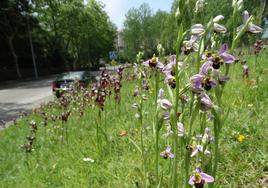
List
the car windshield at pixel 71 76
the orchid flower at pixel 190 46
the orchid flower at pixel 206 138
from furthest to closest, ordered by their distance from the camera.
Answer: the car windshield at pixel 71 76 → the orchid flower at pixel 190 46 → the orchid flower at pixel 206 138


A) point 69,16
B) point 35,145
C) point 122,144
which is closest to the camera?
point 122,144

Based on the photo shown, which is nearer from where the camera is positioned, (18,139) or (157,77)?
(157,77)

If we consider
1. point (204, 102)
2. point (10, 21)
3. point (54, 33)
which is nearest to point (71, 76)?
point (204, 102)

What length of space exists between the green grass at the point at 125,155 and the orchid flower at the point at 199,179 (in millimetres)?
610

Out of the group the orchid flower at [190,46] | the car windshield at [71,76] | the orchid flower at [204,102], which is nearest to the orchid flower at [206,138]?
the orchid flower at [204,102]

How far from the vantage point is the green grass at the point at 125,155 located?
3.05 metres

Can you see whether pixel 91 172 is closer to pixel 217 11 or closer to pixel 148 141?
pixel 148 141

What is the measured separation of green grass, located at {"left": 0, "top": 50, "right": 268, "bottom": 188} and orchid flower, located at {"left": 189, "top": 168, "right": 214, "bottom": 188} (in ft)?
2.00

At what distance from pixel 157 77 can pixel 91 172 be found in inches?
83.5

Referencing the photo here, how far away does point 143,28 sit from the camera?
298 feet

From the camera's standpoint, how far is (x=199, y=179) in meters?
1.48

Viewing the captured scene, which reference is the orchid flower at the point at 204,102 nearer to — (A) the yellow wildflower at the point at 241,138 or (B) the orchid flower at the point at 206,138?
(B) the orchid flower at the point at 206,138

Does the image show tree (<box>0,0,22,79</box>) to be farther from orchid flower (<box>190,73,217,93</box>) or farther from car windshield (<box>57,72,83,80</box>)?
orchid flower (<box>190,73,217,93</box>)

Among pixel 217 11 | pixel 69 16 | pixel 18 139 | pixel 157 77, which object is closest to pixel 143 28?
pixel 69 16
